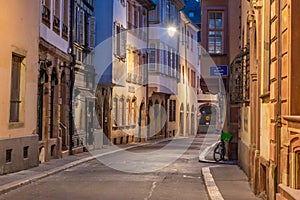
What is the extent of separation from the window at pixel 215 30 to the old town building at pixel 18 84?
35.3 feet

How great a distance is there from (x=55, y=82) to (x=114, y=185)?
30.7 ft

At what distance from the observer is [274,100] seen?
1023cm

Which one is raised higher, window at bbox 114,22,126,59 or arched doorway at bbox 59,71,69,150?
window at bbox 114,22,126,59

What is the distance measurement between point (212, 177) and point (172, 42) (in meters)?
35.4

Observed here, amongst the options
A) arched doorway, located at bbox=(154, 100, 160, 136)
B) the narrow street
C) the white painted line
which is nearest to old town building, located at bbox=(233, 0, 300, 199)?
the white painted line

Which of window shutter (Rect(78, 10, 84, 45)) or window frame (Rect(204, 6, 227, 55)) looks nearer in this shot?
window frame (Rect(204, 6, 227, 55))

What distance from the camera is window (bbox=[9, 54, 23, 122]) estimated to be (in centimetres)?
1756

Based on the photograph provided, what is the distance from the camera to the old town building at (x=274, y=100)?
28.6 feet

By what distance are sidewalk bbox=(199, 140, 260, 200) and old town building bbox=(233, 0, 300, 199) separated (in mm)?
511

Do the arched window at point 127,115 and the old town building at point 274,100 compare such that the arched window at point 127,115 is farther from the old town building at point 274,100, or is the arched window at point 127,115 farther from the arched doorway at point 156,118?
the old town building at point 274,100

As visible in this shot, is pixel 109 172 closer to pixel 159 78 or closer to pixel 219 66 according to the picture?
pixel 219 66

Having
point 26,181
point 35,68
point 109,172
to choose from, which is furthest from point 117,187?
point 35,68

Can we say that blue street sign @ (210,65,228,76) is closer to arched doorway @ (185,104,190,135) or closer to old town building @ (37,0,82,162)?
old town building @ (37,0,82,162)

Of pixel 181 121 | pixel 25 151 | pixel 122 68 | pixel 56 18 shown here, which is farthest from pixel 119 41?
pixel 181 121
